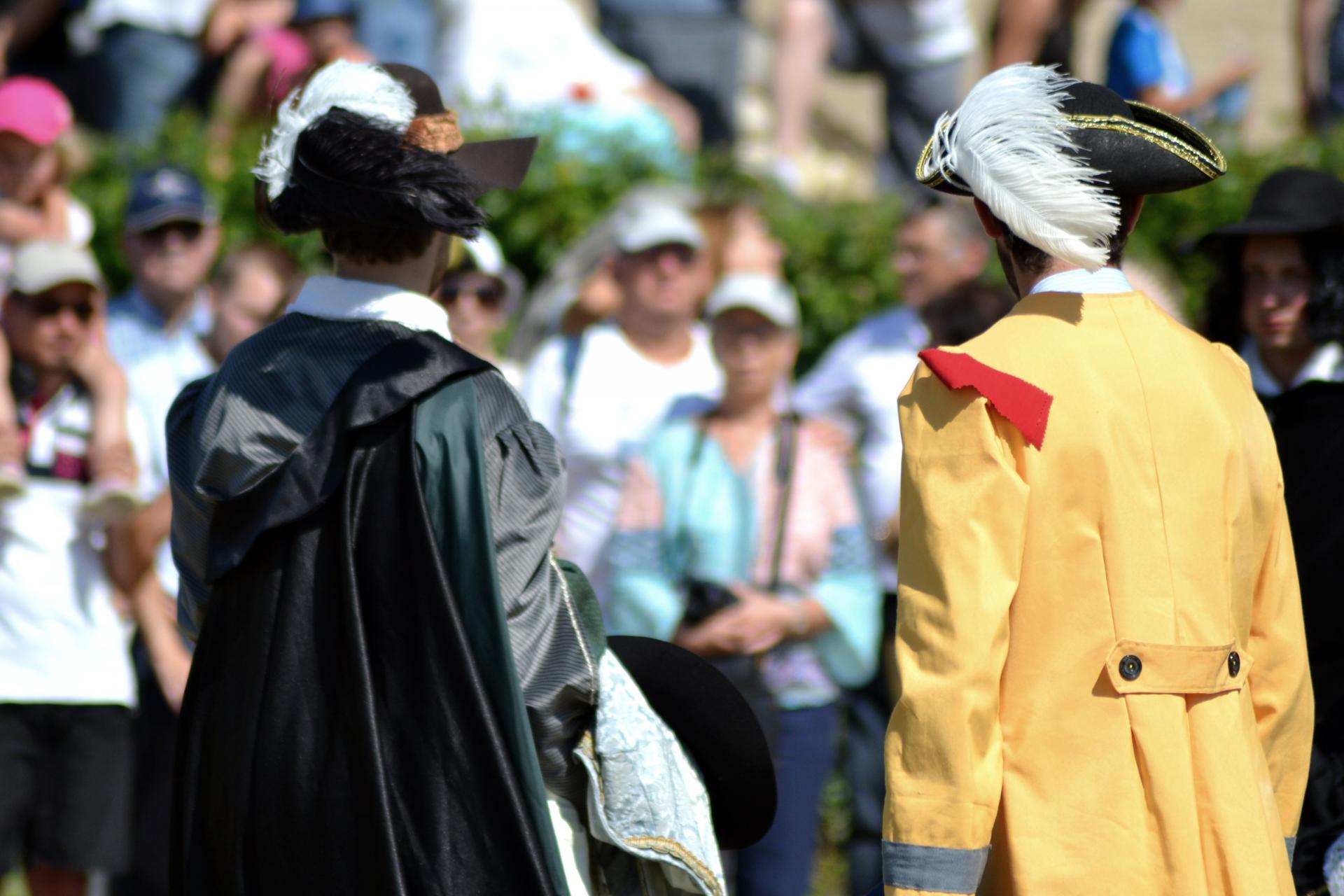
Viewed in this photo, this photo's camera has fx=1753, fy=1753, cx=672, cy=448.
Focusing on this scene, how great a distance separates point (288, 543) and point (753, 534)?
7.53 ft

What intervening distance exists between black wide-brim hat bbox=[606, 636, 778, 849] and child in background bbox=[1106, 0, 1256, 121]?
527 cm

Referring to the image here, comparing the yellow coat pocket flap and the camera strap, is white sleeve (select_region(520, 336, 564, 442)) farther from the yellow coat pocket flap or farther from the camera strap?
the yellow coat pocket flap

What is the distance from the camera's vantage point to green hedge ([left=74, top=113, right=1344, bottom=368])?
6.87m

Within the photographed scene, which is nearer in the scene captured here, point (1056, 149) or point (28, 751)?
point (1056, 149)

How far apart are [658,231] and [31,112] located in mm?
2358

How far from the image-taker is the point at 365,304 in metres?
2.90

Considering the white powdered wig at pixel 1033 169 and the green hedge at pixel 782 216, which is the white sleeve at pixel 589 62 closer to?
the green hedge at pixel 782 216

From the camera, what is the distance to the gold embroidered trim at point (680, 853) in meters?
2.85

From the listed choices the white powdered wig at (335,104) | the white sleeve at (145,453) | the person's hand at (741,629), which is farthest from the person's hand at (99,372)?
the white powdered wig at (335,104)

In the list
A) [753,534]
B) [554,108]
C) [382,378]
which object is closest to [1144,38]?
[554,108]

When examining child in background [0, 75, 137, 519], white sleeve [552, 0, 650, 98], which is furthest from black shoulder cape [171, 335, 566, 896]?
white sleeve [552, 0, 650, 98]

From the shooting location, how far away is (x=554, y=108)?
7.41 meters

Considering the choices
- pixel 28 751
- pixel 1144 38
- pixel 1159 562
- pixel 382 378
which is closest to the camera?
pixel 1159 562

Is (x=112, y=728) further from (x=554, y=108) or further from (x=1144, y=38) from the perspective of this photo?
(x=1144, y=38)
